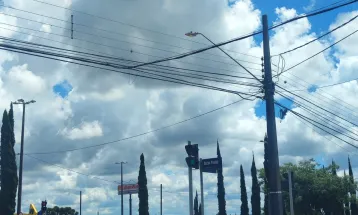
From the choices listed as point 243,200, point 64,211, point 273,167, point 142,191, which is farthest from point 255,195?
point 273,167

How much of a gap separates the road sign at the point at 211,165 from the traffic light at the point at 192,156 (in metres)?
0.33

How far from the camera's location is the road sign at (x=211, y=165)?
1955 cm

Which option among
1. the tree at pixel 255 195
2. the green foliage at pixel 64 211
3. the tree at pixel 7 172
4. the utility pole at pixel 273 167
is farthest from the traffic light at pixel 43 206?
the green foliage at pixel 64 211

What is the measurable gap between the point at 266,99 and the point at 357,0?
555cm

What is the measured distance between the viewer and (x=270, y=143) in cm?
2169

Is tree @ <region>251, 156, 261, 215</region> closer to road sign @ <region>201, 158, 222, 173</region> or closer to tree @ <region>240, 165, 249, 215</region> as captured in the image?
tree @ <region>240, 165, 249, 215</region>

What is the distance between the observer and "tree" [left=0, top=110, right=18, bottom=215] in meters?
48.9

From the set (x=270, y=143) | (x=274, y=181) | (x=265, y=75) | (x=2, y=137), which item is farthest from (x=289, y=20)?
(x=2, y=137)

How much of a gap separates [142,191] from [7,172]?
30.7m

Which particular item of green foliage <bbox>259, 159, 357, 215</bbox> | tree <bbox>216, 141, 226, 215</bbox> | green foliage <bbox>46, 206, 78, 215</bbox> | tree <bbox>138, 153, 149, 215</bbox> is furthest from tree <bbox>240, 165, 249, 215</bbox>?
green foliage <bbox>46, 206, 78, 215</bbox>

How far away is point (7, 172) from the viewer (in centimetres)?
4972

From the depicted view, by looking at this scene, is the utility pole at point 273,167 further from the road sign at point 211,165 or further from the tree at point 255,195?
the tree at point 255,195

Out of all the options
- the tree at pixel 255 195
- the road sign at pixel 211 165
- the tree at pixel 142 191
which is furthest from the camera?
the tree at pixel 255 195

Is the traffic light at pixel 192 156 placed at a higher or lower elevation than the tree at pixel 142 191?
lower
